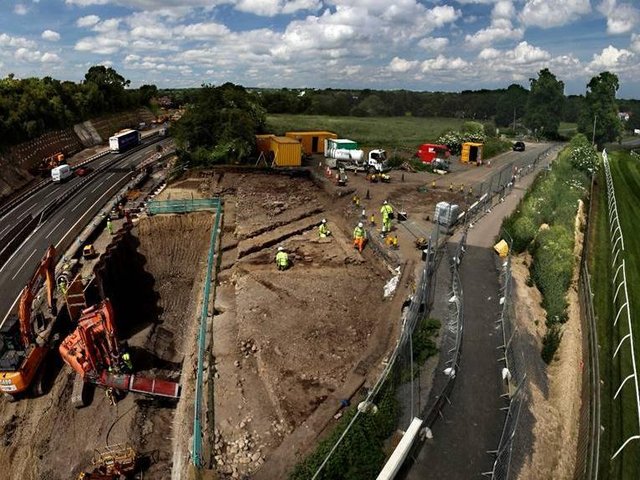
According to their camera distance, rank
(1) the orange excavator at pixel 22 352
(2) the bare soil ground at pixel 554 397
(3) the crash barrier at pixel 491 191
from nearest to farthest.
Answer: (2) the bare soil ground at pixel 554 397, (1) the orange excavator at pixel 22 352, (3) the crash barrier at pixel 491 191

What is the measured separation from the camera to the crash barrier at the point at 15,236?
3288 centimetres

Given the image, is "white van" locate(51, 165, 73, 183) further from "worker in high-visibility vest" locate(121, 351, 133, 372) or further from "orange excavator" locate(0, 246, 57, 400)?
"worker in high-visibility vest" locate(121, 351, 133, 372)

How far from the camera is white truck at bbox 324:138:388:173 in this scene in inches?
2005

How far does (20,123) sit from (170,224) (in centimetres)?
3035

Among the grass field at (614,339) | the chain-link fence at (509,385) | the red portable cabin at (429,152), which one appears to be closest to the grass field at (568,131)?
the red portable cabin at (429,152)

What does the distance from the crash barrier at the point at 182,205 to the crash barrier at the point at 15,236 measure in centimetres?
920

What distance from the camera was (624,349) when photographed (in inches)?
840

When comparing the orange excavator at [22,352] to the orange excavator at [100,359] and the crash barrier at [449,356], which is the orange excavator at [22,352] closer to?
the orange excavator at [100,359]

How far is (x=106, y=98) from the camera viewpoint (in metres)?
85.2

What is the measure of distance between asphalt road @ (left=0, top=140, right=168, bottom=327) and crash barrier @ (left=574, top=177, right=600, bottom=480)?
28393mm

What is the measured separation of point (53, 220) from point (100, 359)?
22.3m

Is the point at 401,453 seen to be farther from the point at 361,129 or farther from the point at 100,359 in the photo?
the point at 361,129

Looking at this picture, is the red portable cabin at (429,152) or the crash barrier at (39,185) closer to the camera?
the crash barrier at (39,185)

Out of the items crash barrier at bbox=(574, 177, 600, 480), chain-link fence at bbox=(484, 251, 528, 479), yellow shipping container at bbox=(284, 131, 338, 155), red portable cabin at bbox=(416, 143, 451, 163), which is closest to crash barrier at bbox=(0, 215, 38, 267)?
yellow shipping container at bbox=(284, 131, 338, 155)
